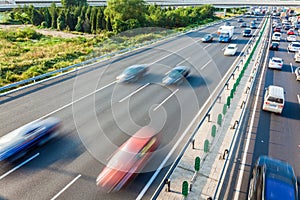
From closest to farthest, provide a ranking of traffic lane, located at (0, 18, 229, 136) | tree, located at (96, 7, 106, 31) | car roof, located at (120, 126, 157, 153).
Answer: car roof, located at (120, 126, 157, 153) → traffic lane, located at (0, 18, 229, 136) → tree, located at (96, 7, 106, 31)

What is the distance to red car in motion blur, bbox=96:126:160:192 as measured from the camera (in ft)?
34.3

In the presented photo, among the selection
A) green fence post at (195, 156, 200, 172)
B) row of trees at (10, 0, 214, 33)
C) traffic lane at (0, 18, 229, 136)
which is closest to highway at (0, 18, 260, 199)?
traffic lane at (0, 18, 229, 136)

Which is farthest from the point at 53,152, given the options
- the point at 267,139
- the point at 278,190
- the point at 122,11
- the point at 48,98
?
the point at 122,11

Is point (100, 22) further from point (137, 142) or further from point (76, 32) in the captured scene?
point (137, 142)

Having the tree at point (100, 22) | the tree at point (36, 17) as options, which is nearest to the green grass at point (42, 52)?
the tree at point (100, 22)

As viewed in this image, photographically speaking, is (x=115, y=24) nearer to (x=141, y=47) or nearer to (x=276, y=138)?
(x=141, y=47)

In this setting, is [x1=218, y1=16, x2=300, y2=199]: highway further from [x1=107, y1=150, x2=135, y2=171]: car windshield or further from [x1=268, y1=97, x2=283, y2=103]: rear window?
[x1=107, y1=150, x2=135, y2=171]: car windshield

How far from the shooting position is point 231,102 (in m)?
19.0

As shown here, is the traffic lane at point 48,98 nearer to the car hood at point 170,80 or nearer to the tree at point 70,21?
the car hood at point 170,80

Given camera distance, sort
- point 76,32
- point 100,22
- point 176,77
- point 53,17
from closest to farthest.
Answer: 1. point 176,77
2. point 100,22
3. point 76,32
4. point 53,17

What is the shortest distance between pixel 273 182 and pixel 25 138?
11.1 metres

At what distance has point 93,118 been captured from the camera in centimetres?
1608

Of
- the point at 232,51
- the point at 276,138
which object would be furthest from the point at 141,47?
the point at 276,138

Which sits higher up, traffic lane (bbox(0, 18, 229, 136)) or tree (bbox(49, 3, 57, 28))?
tree (bbox(49, 3, 57, 28))
